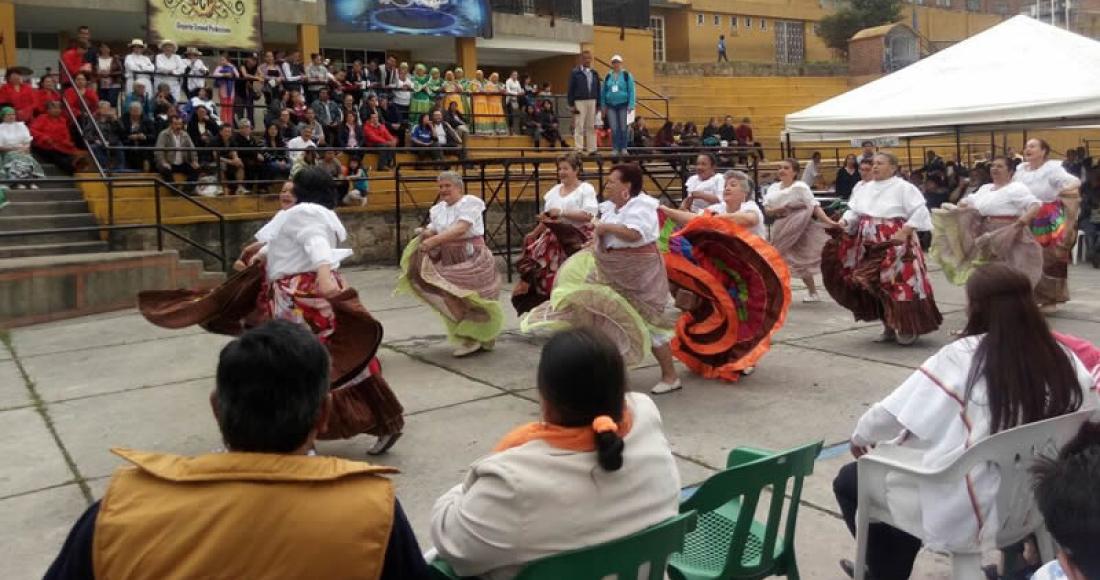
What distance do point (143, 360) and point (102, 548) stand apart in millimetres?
6310

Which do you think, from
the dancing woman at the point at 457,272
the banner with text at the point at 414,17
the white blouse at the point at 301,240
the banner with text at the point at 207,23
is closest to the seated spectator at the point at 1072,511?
the white blouse at the point at 301,240

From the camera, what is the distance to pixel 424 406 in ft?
19.8

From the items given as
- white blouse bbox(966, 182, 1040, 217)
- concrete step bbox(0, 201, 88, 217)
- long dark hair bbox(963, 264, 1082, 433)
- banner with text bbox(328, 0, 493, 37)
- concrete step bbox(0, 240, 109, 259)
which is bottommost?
long dark hair bbox(963, 264, 1082, 433)

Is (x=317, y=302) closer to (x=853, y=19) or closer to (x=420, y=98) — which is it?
(x=420, y=98)

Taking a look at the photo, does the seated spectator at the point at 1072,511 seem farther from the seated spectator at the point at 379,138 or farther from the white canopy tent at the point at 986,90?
the seated spectator at the point at 379,138

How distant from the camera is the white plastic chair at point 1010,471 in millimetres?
2668

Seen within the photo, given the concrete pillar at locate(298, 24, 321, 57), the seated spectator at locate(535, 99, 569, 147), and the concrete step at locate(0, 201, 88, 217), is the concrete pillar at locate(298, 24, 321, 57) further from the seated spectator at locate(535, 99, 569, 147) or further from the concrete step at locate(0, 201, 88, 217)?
the concrete step at locate(0, 201, 88, 217)

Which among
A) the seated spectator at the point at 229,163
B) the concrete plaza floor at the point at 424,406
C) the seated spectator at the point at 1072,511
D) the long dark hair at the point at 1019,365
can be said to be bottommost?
the concrete plaza floor at the point at 424,406

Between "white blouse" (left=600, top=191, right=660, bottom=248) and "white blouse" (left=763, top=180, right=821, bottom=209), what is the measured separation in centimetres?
419

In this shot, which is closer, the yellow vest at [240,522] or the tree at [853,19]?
the yellow vest at [240,522]

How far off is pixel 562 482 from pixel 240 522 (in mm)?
756

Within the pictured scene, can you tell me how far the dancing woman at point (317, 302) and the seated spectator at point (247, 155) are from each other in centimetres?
846

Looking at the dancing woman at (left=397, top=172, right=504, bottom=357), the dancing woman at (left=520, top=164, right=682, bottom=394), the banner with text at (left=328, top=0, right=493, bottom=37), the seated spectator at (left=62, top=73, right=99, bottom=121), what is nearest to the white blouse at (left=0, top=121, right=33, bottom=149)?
the seated spectator at (left=62, top=73, right=99, bottom=121)

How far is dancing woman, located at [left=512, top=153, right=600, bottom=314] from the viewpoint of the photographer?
25.7 feet
